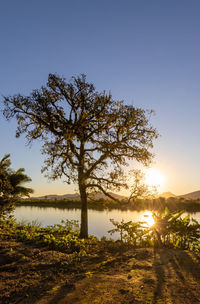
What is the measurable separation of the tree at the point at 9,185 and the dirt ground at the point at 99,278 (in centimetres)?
867

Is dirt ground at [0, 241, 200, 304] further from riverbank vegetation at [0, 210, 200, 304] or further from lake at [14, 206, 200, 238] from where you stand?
lake at [14, 206, 200, 238]

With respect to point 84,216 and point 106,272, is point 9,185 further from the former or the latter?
point 106,272

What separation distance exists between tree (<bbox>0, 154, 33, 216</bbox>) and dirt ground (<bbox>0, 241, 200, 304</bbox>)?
867 cm

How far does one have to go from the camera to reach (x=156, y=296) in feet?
12.9

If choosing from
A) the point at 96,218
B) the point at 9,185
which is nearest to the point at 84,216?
the point at 9,185

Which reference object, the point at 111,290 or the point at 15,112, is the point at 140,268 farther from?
the point at 15,112

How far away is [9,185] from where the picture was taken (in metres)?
14.9

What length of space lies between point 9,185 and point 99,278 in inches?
465

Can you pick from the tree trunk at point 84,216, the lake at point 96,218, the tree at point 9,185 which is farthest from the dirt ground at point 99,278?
the tree at point 9,185

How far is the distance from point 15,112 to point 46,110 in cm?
182

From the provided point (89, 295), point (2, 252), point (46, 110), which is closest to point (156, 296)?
point (89, 295)

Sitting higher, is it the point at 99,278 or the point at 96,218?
the point at 99,278

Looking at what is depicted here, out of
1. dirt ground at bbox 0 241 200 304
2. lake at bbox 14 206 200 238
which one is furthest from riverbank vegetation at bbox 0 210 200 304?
lake at bbox 14 206 200 238

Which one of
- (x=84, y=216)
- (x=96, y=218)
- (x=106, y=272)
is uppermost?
(x=84, y=216)
